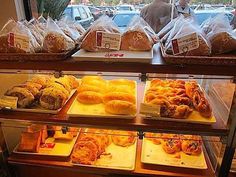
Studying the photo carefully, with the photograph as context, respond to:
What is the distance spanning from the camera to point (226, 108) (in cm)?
125

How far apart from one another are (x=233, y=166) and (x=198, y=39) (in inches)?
33.4

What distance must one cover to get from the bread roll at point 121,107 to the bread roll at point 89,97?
119 millimetres

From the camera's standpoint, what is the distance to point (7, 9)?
1.65 m

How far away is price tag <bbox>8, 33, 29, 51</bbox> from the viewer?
1130 millimetres

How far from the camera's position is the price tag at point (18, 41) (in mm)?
1130

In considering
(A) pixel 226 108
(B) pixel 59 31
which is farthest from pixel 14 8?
(A) pixel 226 108

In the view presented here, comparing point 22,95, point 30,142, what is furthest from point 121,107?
point 30,142

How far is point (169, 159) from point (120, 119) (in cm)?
45

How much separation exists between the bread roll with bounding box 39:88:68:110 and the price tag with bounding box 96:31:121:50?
0.41 m

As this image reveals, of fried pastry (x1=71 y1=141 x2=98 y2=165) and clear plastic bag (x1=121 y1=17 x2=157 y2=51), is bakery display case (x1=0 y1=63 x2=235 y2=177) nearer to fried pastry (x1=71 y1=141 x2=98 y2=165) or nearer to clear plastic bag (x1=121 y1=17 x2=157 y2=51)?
fried pastry (x1=71 y1=141 x2=98 y2=165)

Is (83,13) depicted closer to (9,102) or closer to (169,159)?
(9,102)

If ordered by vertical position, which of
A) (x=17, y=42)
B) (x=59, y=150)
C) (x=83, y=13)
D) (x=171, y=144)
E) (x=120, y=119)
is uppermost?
(x=83, y=13)

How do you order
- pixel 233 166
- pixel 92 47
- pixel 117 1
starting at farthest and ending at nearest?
pixel 117 1 → pixel 233 166 → pixel 92 47

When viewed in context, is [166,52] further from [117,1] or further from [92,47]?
[117,1]
